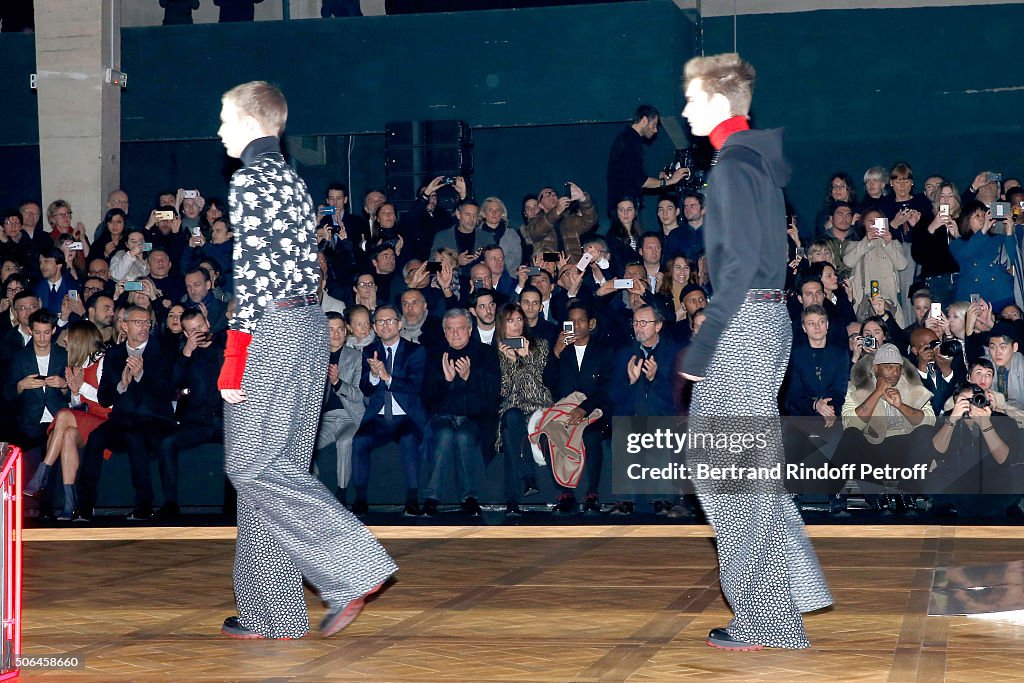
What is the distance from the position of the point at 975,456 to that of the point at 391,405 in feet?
11.6

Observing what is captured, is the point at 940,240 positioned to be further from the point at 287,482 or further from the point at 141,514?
the point at 287,482

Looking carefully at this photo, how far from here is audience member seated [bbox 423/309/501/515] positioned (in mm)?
8586

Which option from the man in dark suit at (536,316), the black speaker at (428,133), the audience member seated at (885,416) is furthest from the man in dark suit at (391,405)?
the black speaker at (428,133)

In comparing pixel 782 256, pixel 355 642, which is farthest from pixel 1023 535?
pixel 355 642

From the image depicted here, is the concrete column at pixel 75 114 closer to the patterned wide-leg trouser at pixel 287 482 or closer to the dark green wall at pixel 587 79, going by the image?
the dark green wall at pixel 587 79

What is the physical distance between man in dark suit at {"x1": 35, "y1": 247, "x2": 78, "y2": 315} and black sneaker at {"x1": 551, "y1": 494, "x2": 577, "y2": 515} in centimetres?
442

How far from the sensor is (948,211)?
9.78 metres

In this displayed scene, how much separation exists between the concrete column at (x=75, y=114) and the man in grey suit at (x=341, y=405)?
14.8ft

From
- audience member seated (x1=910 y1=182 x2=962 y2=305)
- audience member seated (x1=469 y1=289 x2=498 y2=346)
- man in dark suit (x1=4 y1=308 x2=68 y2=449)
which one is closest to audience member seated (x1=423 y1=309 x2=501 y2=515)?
audience member seated (x1=469 y1=289 x2=498 y2=346)

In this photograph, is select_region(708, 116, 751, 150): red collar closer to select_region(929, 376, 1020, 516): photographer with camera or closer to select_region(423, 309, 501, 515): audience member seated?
select_region(929, 376, 1020, 516): photographer with camera

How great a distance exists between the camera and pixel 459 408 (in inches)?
342

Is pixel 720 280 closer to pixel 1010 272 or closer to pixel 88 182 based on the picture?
pixel 1010 272

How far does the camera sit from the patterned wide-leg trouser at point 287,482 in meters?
4.02

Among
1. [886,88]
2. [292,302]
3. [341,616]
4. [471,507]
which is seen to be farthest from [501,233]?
[341,616]
